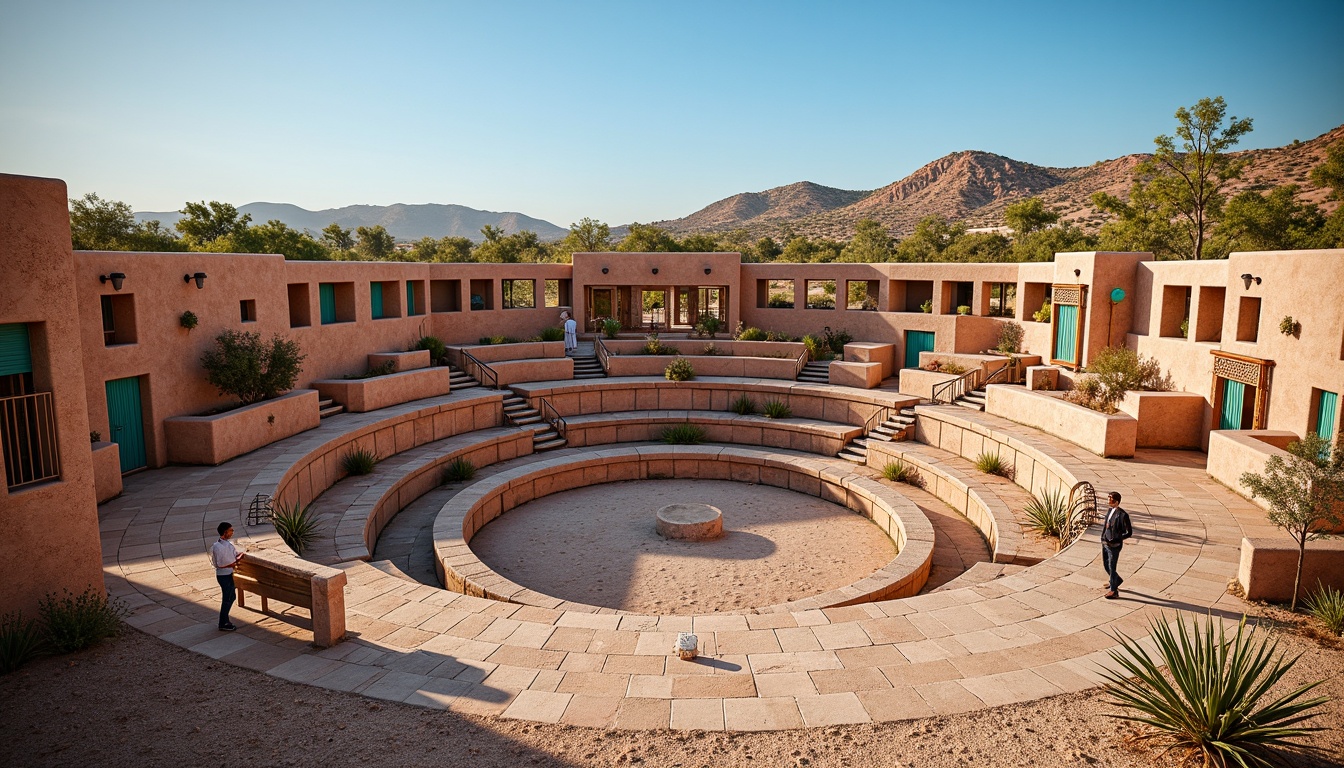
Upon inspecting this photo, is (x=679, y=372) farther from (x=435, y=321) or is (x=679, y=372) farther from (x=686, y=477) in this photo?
(x=435, y=321)

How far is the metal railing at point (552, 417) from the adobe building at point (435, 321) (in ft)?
6.84

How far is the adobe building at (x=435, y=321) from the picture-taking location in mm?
8484

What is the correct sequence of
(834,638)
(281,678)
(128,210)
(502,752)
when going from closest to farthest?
1. (502,752)
2. (281,678)
3. (834,638)
4. (128,210)

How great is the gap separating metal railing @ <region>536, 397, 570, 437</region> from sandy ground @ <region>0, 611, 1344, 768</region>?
1482cm

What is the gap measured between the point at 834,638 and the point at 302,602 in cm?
622

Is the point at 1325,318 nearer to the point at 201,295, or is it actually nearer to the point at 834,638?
the point at 834,638

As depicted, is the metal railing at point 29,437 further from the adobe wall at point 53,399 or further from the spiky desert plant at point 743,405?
the spiky desert plant at point 743,405

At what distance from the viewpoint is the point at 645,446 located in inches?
877

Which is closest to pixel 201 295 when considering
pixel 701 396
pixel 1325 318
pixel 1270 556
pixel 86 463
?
pixel 86 463

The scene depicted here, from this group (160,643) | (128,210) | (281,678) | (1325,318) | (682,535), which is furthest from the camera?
(128,210)

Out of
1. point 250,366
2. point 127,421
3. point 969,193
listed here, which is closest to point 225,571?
point 127,421

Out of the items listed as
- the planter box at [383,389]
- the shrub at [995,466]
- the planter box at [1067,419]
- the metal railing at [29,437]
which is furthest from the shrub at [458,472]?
the planter box at [1067,419]

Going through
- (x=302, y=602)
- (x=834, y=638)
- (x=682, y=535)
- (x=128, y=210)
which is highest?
(x=128, y=210)

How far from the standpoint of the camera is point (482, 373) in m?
24.0
